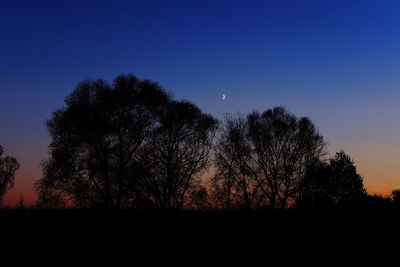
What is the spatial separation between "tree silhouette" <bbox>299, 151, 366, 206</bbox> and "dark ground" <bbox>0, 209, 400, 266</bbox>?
3316cm

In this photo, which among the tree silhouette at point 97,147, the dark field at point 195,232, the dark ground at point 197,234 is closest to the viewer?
the dark ground at point 197,234

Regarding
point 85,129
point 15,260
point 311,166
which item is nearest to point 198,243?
point 15,260

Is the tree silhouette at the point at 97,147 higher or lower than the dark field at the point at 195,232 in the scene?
higher

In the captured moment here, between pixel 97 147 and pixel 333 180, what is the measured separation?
22.8 m

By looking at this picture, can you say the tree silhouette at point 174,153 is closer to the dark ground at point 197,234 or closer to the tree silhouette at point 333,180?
the tree silhouette at point 333,180

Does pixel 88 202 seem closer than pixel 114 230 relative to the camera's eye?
No

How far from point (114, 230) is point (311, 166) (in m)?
38.1

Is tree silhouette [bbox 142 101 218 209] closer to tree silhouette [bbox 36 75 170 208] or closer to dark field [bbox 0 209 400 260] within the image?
tree silhouette [bbox 36 75 170 208]

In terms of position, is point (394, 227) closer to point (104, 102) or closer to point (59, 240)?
point (59, 240)

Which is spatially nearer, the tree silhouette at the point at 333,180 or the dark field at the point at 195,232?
the dark field at the point at 195,232

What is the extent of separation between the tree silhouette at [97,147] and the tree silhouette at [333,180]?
54.3ft

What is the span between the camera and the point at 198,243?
12664mm

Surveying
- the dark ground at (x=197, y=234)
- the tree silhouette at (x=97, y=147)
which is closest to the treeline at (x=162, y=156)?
the tree silhouette at (x=97, y=147)

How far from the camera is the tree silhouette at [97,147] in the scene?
4141 cm
